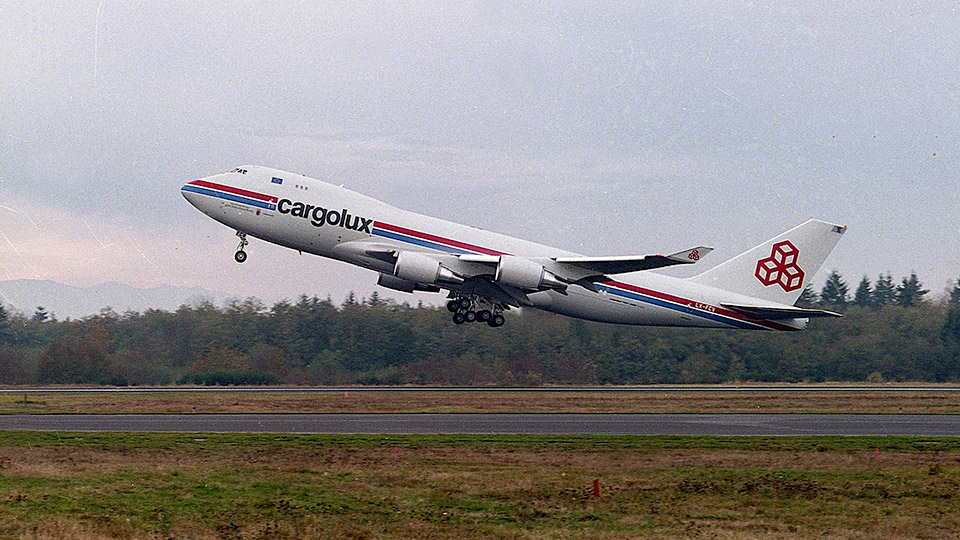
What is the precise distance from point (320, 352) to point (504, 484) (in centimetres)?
4085

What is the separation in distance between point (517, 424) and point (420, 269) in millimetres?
9822

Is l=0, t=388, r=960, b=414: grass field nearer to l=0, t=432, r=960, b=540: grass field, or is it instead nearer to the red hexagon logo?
the red hexagon logo

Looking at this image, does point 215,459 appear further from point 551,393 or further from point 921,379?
point 921,379

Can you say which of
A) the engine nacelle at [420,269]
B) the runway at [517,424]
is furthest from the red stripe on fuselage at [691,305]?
the runway at [517,424]

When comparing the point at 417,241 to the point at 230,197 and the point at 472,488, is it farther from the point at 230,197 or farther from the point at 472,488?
the point at 472,488

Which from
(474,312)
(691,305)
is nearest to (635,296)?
(691,305)

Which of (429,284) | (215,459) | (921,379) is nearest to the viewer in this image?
(215,459)

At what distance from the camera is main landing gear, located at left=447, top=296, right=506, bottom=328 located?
4509 cm

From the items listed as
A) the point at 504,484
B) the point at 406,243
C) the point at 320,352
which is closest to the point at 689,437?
the point at 504,484

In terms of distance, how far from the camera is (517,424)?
33.2 metres

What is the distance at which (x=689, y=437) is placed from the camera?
96.5 ft

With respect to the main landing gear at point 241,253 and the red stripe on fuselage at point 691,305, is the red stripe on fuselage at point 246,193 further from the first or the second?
the red stripe on fuselage at point 691,305

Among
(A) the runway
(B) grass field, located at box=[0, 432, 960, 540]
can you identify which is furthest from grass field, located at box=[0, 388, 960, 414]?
(B) grass field, located at box=[0, 432, 960, 540]

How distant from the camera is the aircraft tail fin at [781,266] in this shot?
159ft
